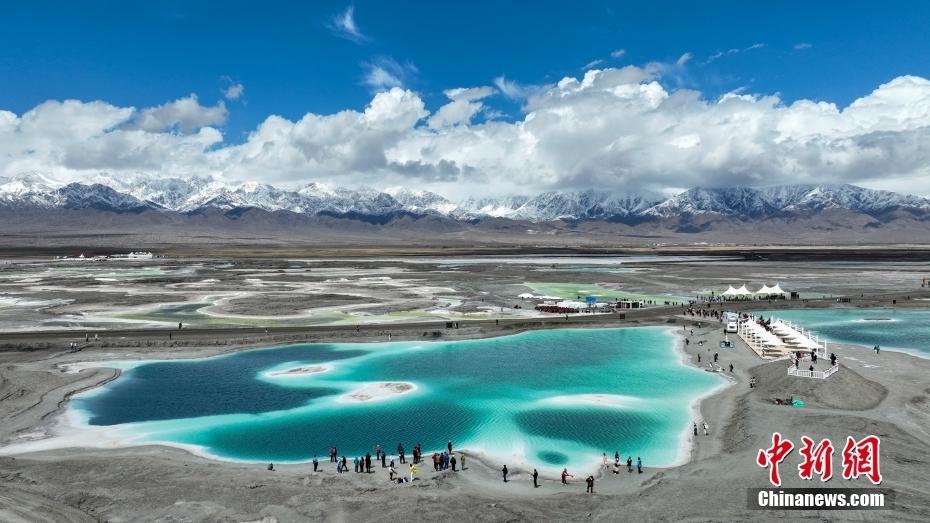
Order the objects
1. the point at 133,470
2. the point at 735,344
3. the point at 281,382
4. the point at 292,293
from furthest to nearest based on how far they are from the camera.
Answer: the point at 292,293, the point at 735,344, the point at 281,382, the point at 133,470

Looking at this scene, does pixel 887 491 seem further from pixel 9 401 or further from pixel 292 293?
pixel 292 293

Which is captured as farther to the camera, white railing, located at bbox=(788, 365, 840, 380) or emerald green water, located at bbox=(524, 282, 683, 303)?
emerald green water, located at bbox=(524, 282, 683, 303)

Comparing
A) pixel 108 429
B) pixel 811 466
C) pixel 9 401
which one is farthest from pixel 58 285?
pixel 811 466

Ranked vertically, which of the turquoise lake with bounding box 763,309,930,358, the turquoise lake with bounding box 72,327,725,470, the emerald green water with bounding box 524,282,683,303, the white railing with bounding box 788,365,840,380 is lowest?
the turquoise lake with bounding box 72,327,725,470

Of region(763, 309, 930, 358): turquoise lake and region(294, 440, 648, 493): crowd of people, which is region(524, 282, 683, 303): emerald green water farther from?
region(294, 440, 648, 493): crowd of people
